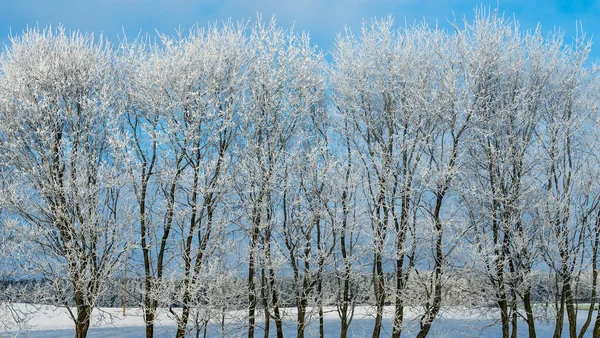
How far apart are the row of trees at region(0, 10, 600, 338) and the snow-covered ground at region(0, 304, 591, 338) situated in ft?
1.72

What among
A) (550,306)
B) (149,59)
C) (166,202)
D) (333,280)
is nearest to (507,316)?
(550,306)

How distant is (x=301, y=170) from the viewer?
1625cm

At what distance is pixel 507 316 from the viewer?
16.6 metres

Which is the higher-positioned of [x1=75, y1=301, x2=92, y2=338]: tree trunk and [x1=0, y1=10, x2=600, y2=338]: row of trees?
[x1=0, y1=10, x2=600, y2=338]: row of trees

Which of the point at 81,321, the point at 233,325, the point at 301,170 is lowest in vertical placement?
the point at 233,325

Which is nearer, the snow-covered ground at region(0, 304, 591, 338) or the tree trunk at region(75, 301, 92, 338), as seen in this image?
the tree trunk at region(75, 301, 92, 338)

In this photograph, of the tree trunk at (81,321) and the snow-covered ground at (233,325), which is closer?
the tree trunk at (81,321)

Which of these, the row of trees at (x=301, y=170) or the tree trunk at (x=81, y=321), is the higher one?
the row of trees at (x=301, y=170)

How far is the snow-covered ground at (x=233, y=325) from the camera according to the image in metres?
15.7

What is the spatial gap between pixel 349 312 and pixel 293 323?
1702mm

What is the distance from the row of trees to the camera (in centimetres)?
1513

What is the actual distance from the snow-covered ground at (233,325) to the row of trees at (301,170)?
52 cm

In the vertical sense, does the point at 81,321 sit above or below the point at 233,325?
above

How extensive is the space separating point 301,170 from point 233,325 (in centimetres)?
461
